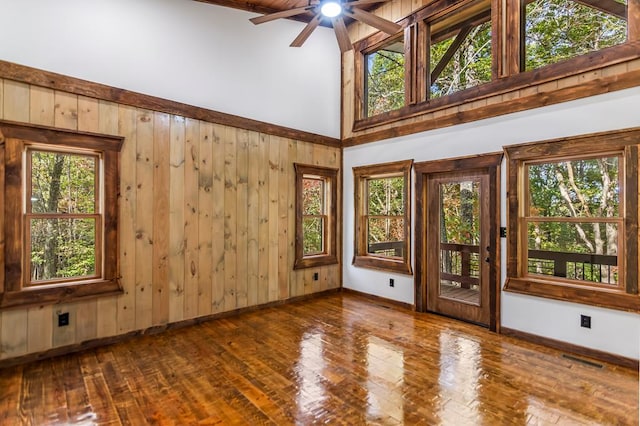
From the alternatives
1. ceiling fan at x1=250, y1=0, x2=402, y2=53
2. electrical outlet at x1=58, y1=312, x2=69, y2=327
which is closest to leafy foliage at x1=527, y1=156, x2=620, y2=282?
ceiling fan at x1=250, y1=0, x2=402, y2=53

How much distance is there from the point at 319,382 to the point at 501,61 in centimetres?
406

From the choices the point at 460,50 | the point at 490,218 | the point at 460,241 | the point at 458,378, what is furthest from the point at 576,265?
the point at 460,50

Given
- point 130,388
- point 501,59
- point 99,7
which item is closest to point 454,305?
point 501,59

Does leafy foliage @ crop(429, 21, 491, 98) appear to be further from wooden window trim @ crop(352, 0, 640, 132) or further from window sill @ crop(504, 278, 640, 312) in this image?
window sill @ crop(504, 278, 640, 312)

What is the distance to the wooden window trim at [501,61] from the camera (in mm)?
3137

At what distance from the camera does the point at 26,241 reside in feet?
10.3

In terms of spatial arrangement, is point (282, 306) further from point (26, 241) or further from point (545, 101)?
point (545, 101)

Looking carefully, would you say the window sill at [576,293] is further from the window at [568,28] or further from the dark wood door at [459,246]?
the window at [568,28]

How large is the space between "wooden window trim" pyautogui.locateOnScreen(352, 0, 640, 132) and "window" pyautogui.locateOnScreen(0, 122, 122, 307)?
12.7 feet

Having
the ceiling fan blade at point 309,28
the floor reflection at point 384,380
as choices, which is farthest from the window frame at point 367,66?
the floor reflection at point 384,380

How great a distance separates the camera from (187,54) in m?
4.12

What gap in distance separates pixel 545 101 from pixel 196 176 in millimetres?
4115

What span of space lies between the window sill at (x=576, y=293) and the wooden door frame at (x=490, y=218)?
24 cm

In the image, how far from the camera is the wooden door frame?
12.9ft
